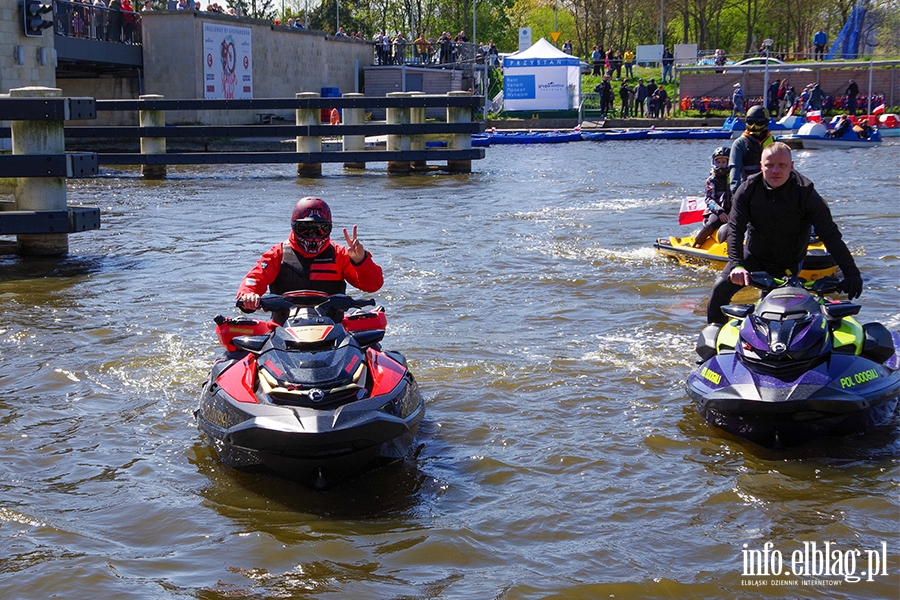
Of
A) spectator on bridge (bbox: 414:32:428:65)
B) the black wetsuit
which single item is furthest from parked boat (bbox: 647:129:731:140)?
the black wetsuit

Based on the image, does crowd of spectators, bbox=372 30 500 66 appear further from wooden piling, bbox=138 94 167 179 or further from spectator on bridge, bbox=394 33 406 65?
wooden piling, bbox=138 94 167 179

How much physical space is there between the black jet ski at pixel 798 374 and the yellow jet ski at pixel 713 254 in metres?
3.83

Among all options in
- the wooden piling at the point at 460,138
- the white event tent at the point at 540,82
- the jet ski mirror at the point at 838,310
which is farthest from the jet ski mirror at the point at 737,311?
the white event tent at the point at 540,82

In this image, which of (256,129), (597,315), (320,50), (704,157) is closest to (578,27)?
(320,50)

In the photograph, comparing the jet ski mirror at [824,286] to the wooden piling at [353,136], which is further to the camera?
the wooden piling at [353,136]

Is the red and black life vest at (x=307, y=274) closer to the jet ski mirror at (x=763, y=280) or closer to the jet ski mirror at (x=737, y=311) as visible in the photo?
the jet ski mirror at (x=737, y=311)

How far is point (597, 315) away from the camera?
972 cm

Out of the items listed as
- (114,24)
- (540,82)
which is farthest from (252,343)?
(540,82)

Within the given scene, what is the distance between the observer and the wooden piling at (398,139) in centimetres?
2325

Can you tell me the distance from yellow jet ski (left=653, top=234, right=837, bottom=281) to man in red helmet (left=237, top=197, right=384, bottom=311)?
5095 mm

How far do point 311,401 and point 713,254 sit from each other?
7.25m

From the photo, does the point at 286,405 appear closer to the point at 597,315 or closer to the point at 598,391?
the point at 598,391

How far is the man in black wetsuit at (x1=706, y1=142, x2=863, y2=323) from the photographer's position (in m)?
6.62

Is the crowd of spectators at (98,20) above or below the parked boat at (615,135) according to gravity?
above
